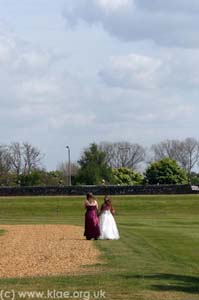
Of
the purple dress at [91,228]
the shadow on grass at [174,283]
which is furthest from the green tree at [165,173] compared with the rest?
the shadow on grass at [174,283]

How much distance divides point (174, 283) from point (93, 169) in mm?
94802

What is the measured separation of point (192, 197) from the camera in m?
74.6

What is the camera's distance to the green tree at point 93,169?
110312 mm

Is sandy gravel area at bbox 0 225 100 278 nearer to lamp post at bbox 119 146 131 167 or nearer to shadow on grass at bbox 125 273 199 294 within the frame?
shadow on grass at bbox 125 273 199 294

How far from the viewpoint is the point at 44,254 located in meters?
22.4

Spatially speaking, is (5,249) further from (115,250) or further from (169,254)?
(169,254)

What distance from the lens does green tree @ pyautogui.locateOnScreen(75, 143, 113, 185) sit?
110312mm

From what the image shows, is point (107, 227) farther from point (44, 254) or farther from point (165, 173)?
point (165, 173)

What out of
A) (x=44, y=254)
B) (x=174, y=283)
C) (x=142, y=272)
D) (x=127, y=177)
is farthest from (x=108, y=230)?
(x=127, y=177)

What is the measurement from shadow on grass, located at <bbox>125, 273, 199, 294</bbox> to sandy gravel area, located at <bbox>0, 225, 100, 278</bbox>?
80.0 inches

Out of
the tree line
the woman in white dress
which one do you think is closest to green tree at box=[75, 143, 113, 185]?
the tree line

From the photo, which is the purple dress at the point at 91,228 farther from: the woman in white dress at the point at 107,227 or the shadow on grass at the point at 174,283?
the shadow on grass at the point at 174,283

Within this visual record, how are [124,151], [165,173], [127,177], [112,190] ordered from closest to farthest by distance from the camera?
1. [112,190]
2. [165,173]
3. [127,177]
4. [124,151]

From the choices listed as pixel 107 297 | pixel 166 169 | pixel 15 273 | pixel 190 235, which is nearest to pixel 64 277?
pixel 15 273
